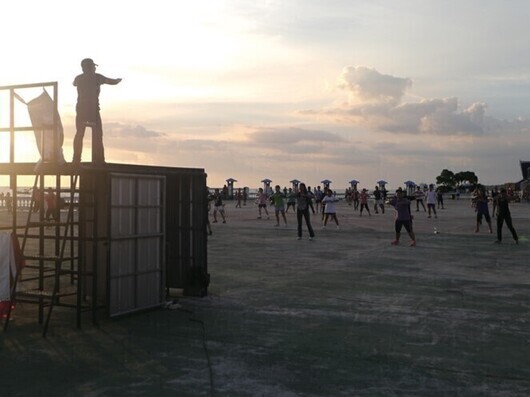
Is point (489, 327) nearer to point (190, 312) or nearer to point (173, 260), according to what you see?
point (190, 312)

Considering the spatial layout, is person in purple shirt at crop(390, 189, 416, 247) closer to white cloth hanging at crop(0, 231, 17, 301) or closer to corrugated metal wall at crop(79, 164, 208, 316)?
corrugated metal wall at crop(79, 164, 208, 316)

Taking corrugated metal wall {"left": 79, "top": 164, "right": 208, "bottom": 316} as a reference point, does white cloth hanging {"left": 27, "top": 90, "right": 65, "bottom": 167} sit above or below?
above

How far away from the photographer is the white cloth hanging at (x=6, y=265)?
24.5 feet

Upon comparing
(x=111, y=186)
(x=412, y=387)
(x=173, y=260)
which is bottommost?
(x=412, y=387)

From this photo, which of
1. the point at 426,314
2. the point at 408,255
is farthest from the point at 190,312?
the point at 408,255

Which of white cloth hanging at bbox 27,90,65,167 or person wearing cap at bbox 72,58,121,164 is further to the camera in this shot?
person wearing cap at bbox 72,58,121,164

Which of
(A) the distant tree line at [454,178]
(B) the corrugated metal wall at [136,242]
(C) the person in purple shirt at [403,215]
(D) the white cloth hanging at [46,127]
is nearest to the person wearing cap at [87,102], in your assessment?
(D) the white cloth hanging at [46,127]

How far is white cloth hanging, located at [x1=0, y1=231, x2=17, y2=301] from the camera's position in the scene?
7469 mm

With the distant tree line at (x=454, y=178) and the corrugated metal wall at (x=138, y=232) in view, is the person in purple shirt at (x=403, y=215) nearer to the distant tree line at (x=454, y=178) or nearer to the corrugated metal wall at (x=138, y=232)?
the corrugated metal wall at (x=138, y=232)

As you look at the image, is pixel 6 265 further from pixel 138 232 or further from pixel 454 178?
pixel 454 178

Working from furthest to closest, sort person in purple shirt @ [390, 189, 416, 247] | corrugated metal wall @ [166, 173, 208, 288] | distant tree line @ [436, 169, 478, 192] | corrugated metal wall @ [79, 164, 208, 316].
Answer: distant tree line @ [436, 169, 478, 192]
person in purple shirt @ [390, 189, 416, 247]
corrugated metal wall @ [166, 173, 208, 288]
corrugated metal wall @ [79, 164, 208, 316]

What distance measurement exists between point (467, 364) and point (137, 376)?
10.9 feet

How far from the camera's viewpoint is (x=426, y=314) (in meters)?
7.95

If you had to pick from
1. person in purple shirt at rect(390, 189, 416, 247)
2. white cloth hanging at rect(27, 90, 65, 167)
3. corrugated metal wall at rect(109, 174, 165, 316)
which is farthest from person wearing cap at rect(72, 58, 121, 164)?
person in purple shirt at rect(390, 189, 416, 247)
